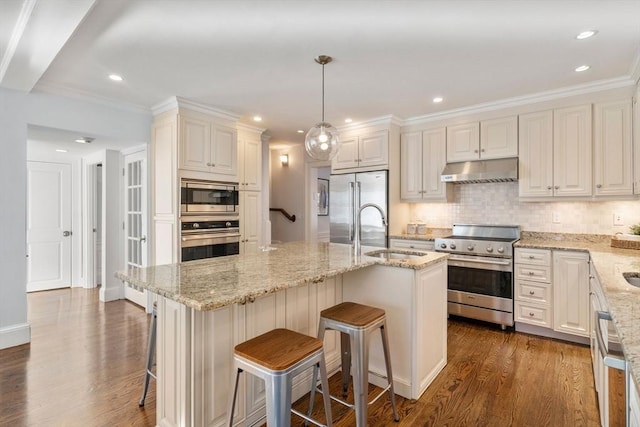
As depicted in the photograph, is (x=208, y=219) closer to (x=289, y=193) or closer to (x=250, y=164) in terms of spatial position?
(x=250, y=164)

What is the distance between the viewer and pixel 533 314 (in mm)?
3268

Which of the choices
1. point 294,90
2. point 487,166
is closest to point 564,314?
point 487,166

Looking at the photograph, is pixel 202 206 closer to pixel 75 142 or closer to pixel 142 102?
pixel 142 102

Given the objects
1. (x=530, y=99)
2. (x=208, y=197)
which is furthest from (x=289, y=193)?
(x=530, y=99)

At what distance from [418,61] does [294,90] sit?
122cm

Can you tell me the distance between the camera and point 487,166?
12.3ft

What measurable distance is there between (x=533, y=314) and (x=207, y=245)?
3547 millimetres

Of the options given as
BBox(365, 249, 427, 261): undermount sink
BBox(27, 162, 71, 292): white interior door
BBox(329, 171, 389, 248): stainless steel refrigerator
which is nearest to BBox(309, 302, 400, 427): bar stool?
BBox(365, 249, 427, 261): undermount sink

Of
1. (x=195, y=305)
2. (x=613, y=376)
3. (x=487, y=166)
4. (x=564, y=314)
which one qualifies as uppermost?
(x=487, y=166)

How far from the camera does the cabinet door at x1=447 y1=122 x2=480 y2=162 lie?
3.88 metres

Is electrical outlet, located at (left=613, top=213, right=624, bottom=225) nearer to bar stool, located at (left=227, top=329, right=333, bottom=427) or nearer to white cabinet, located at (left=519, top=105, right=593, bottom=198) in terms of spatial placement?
white cabinet, located at (left=519, top=105, right=593, bottom=198)

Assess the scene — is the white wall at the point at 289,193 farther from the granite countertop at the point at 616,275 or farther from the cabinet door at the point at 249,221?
the granite countertop at the point at 616,275

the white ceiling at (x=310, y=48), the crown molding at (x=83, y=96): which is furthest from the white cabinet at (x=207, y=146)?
the crown molding at (x=83, y=96)

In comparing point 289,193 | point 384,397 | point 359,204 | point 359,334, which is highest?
point 289,193
